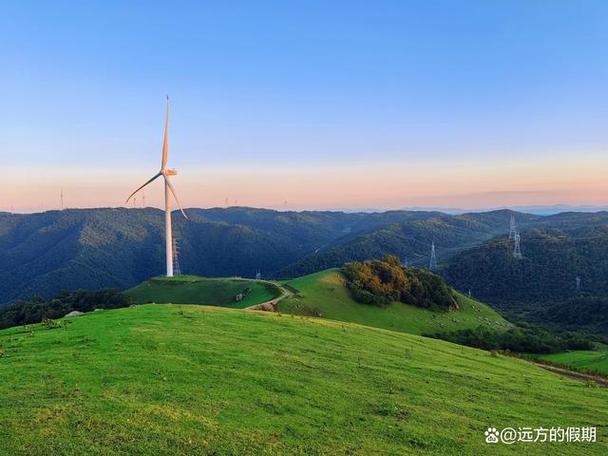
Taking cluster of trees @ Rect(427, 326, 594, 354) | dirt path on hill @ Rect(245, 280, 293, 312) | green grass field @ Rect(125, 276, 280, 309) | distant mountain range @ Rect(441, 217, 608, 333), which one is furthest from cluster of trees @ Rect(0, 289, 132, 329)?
distant mountain range @ Rect(441, 217, 608, 333)

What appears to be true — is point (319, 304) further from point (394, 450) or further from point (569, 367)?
point (394, 450)

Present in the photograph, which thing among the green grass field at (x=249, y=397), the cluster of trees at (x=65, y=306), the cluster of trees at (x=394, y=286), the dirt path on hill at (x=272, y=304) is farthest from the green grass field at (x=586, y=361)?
the cluster of trees at (x=65, y=306)

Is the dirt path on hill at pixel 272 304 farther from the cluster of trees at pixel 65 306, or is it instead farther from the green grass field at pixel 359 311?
the cluster of trees at pixel 65 306

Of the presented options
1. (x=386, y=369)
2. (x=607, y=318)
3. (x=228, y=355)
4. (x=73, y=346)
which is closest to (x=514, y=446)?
(x=386, y=369)

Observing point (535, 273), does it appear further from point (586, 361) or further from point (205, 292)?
point (205, 292)

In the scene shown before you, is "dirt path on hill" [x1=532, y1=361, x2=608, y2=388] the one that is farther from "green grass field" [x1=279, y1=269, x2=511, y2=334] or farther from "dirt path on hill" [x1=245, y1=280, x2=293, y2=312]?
"dirt path on hill" [x1=245, y1=280, x2=293, y2=312]

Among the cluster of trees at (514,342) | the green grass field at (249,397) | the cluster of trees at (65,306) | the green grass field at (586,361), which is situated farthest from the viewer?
the cluster of trees at (65,306)
